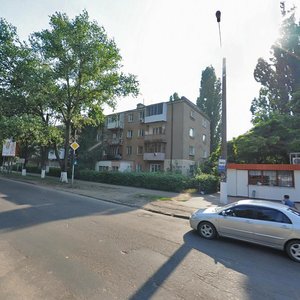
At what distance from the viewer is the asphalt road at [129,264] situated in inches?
151

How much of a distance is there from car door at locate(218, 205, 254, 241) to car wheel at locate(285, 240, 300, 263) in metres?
0.91

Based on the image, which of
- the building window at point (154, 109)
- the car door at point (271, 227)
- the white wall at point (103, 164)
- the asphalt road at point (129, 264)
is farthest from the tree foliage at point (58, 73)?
the car door at point (271, 227)

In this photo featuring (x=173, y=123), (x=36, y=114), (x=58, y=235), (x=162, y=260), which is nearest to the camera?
(x=162, y=260)

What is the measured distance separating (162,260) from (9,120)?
63.9ft

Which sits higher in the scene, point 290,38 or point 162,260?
point 290,38

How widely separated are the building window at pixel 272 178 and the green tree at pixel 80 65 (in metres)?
14.2

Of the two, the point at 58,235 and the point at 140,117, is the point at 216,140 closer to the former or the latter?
the point at 140,117

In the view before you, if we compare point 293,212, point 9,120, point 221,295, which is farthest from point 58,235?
point 9,120

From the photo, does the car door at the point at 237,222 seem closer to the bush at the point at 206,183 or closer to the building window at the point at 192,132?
the bush at the point at 206,183

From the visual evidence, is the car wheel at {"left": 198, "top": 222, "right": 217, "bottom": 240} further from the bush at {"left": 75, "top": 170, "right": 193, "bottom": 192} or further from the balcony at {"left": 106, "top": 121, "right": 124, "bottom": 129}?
the balcony at {"left": 106, "top": 121, "right": 124, "bottom": 129}

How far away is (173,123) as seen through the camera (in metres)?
32.0

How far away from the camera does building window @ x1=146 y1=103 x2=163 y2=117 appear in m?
32.7

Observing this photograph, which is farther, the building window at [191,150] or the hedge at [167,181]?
the building window at [191,150]

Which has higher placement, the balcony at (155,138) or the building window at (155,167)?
the balcony at (155,138)
